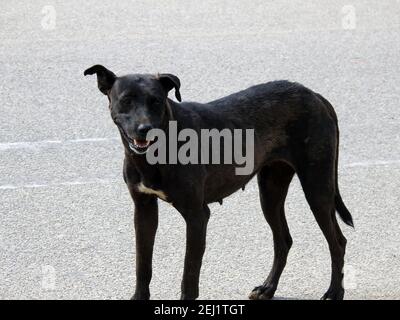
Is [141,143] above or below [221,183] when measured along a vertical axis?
above

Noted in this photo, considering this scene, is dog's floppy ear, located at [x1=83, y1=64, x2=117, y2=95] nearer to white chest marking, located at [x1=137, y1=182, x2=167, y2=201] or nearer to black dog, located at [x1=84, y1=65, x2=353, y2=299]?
black dog, located at [x1=84, y1=65, x2=353, y2=299]

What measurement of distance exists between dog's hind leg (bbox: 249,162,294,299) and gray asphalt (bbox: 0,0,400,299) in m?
0.15

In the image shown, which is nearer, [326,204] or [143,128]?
[143,128]

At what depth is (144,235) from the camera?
20.5 ft

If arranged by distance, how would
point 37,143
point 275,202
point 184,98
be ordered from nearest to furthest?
1. point 275,202
2. point 37,143
3. point 184,98

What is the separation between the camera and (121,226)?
307 inches

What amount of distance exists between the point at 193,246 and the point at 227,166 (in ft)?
1.82

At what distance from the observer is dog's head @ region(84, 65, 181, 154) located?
5.63 meters

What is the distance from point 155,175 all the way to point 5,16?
7272mm

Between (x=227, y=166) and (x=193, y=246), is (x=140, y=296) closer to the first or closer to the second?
(x=193, y=246)

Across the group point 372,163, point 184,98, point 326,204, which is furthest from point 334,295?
point 184,98

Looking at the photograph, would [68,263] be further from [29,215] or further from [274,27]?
[274,27]

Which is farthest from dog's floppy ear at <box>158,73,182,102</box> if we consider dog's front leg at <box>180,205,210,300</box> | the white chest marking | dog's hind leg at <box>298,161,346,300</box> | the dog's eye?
dog's hind leg at <box>298,161,346,300</box>

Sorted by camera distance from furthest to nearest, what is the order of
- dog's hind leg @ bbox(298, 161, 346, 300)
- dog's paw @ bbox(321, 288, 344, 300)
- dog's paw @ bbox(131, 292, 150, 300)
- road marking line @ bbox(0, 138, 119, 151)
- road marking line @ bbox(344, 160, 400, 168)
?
road marking line @ bbox(0, 138, 119, 151) < road marking line @ bbox(344, 160, 400, 168) < dog's paw @ bbox(321, 288, 344, 300) < dog's hind leg @ bbox(298, 161, 346, 300) < dog's paw @ bbox(131, 292, 150, 300)
